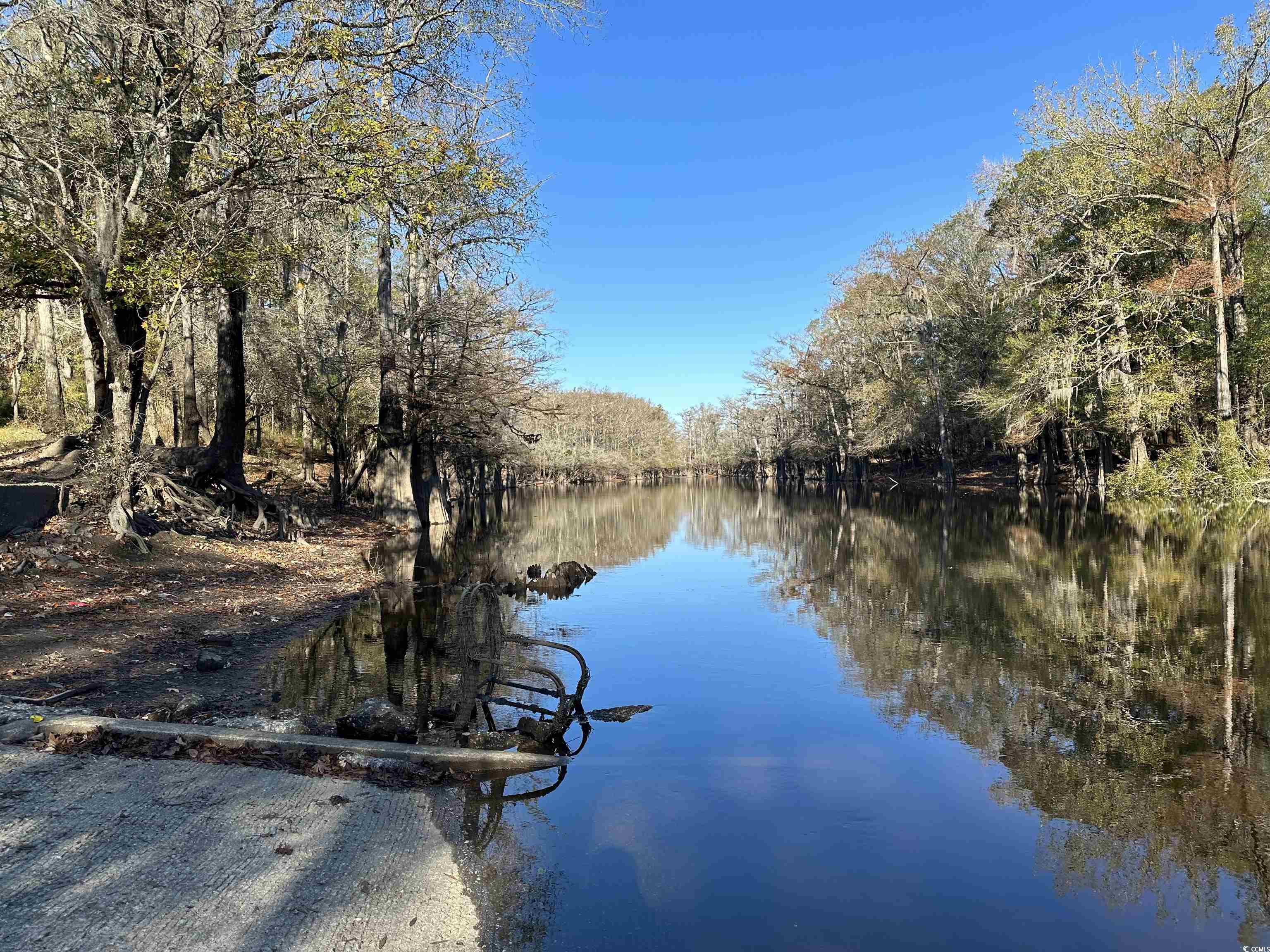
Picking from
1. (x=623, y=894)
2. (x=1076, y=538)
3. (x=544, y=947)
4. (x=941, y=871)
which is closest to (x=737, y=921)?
(x=623, y=894)

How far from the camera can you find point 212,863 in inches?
158

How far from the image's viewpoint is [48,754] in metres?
4.95

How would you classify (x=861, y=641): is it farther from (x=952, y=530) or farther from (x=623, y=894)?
(x=952, y=530)

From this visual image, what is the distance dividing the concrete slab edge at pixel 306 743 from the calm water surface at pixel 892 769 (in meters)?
0.26

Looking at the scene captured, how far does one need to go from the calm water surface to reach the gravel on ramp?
56 centimetres

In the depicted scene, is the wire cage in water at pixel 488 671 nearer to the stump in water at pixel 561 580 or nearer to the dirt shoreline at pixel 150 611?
the dirt shoreline at pixel 150 611

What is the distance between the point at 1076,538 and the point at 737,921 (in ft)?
68.5

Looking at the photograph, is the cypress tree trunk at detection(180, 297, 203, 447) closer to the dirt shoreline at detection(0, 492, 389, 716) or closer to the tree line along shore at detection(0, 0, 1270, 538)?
the tree line along shore at detection(0, 0, 1270, 538)

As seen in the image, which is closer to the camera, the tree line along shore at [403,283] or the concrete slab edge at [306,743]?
the concrete slab edge at [306,743]

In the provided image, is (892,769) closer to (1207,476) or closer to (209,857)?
(209,857)

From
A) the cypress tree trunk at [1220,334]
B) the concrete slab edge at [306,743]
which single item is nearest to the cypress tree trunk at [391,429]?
the concrete slab edge at [306,743]

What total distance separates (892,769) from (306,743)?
5188mm

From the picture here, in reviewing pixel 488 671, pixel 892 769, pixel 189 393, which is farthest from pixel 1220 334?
pixel 189 393

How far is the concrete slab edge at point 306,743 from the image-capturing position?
5348 millimetres
